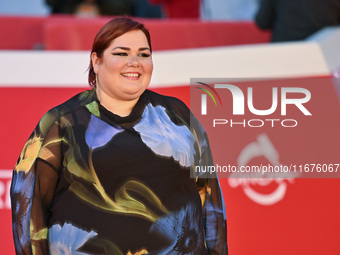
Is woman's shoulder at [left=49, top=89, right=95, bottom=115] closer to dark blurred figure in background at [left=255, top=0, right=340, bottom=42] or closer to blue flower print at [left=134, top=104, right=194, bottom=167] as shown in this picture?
blue flower print at [left=134, top=104, right=194, bottom=167]

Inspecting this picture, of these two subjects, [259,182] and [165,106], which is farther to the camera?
[259,182]

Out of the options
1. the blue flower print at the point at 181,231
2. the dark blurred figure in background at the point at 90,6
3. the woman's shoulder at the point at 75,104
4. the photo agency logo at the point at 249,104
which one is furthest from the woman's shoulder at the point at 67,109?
the dark blurred figure in background at the point at 90,6

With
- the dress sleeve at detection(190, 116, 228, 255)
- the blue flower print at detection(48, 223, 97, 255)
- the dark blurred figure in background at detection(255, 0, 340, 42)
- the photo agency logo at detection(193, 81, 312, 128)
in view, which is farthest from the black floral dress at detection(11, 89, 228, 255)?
the dark blurred figure in background at detection(255, 0, 340, 42)

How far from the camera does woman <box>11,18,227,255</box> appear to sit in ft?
6.03

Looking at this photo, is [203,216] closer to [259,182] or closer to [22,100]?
[259,182]

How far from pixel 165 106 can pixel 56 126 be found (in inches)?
14.1

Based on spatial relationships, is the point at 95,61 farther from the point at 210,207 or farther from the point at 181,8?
the point at 181,8

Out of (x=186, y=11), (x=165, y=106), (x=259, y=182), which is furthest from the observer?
(x=186, y=11)

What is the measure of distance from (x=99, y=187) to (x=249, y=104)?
128cm

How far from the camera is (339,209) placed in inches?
116

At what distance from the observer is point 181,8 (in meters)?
6.27

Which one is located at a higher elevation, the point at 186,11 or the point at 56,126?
the point at 186,11

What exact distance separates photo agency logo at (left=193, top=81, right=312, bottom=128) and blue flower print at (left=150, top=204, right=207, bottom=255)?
1060mm

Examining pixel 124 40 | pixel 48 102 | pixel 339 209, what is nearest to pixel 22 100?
pixel 48 102
